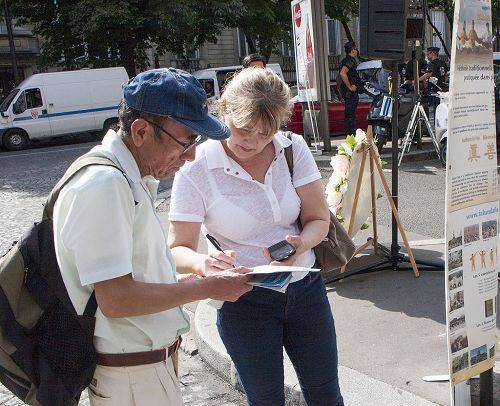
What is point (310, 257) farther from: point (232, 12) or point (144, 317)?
point (232, 12)

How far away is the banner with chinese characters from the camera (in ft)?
8.64

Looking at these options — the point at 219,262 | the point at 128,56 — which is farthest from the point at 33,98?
the point at 219,262

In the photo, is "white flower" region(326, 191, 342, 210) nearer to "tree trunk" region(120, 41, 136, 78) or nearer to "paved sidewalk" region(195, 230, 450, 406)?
"paved sidewalk" region(195, 230, 450, 406)

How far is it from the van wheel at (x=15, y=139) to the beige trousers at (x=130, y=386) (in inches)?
776

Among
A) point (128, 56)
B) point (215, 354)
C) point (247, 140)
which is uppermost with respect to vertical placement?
point (128, 56)

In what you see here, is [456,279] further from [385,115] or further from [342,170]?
[385,115]

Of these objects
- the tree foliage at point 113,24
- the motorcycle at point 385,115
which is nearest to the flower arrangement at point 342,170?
the motorcycle at point 385,115

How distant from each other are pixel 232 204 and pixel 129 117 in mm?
691

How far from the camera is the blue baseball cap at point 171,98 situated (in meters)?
1.87

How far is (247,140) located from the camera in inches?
96.0

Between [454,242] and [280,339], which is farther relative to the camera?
[454,242]

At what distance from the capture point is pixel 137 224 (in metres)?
1.89

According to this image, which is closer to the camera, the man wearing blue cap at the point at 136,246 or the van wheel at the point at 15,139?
the man wearing blue cap at the point at 136,246

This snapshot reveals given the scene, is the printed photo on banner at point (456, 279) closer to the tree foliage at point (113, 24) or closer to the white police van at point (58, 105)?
the white police van at point (58, 105)
